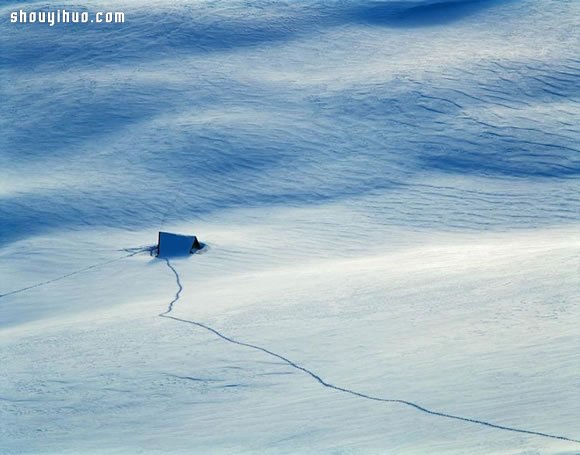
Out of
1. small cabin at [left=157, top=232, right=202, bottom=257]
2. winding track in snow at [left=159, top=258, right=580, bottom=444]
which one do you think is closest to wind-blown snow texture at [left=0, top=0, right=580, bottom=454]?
winding track in snow at [left=159, top=258, right=580, bottom=444]

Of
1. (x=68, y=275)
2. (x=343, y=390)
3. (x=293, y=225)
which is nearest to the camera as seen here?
(x=343, y=390)

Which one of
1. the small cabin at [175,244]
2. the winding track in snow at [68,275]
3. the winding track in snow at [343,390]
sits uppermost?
the winding track in snow at [343,390]

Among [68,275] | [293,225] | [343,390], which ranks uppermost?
[343,390]

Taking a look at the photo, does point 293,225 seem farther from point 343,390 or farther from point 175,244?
point 343,390

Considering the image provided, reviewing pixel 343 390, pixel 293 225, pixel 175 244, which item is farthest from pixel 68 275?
pixel 343 390

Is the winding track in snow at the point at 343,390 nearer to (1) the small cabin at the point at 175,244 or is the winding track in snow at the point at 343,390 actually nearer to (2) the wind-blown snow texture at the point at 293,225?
(2) the wind-blown snow texture at the point at 293,225

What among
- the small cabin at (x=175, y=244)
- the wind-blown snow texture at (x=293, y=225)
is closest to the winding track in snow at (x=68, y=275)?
the wind-blown snow texture at (x=293, y=225)

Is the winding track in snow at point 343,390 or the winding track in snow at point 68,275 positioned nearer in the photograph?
the winding track in snow at point 343,390

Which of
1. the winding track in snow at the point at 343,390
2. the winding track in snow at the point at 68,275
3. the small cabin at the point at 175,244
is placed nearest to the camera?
the winding track in snow at the point at 343,390
